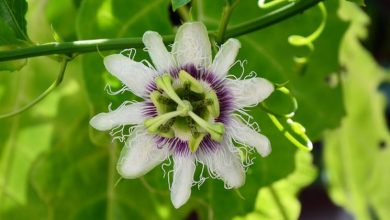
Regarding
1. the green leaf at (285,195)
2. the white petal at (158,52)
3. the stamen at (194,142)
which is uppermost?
the white petal at (158,52)

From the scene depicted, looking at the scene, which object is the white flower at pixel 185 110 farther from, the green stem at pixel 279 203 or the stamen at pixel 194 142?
the green stem at pixel 279 203

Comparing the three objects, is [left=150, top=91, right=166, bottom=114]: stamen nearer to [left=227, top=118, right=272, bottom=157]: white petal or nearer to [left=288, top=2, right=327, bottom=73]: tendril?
[left=227, top=118, right=272, bottom=157]: white petal

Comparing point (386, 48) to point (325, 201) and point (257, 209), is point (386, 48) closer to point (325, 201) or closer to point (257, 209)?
point (325, 201)

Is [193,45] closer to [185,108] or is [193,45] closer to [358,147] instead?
[185,108]

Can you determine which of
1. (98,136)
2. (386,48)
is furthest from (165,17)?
(386,48)

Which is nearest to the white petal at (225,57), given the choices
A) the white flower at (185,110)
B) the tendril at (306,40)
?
the white flower at (185,110)

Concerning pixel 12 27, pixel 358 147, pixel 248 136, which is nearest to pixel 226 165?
pixel 248 136

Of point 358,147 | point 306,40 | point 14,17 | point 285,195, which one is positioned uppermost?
point 14,17
